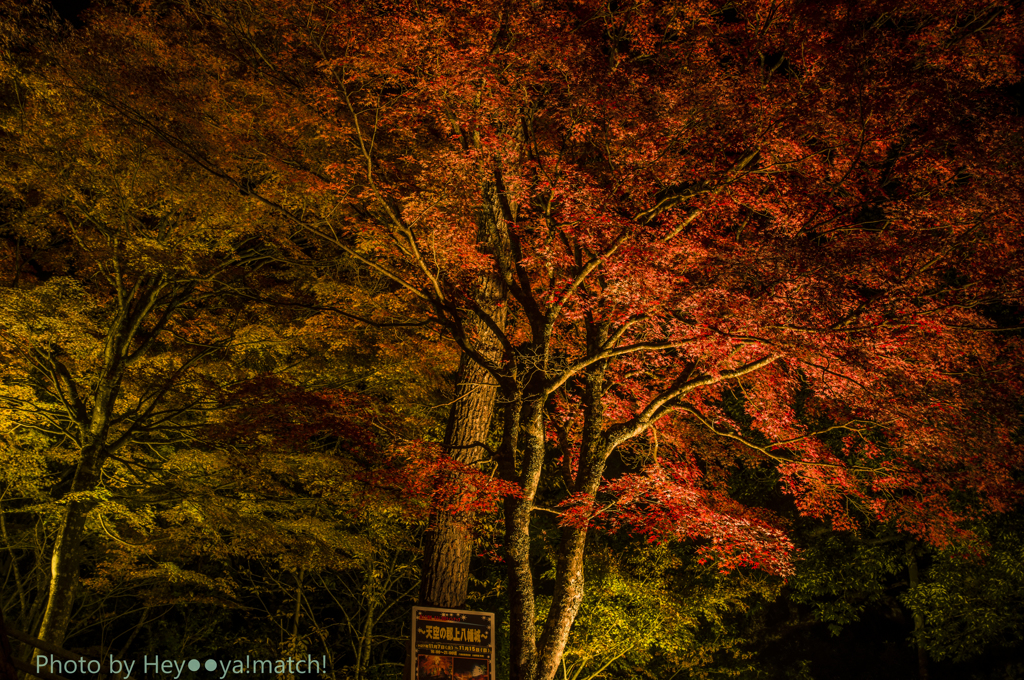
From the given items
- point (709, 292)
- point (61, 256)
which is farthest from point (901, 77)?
point (61, 256)

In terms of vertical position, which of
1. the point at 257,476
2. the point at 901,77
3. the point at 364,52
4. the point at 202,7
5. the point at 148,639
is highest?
the point at 202,7

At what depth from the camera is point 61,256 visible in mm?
11883

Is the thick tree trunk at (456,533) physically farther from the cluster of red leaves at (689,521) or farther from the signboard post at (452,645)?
the cluster of red leaves at (689,521)

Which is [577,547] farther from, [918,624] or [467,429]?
[918,624]

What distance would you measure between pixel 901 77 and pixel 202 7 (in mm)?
9181

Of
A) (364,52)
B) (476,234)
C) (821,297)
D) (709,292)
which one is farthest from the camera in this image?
(476,234)

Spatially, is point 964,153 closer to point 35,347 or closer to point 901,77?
point 901,77

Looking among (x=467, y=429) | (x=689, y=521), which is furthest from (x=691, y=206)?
(x=467, y=429)

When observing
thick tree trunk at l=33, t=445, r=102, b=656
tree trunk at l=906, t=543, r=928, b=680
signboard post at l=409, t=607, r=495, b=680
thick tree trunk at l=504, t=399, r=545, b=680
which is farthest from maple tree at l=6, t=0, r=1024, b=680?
thick tree trunk at l=33, t=445, r=102, b=656

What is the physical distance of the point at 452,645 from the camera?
18.4 ft

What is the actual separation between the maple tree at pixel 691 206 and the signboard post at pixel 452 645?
0.78m

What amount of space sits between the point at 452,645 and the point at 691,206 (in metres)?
5.08

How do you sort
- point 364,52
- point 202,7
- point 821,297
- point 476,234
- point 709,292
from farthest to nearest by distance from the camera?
point 202,7 → point 476,234 → point 364,52 → point 709,292 → point 821,297

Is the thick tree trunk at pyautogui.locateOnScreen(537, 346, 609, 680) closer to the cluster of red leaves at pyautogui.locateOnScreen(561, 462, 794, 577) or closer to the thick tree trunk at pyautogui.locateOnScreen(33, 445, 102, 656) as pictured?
the cluster of red leaves at pyautogui.locateOnScreen(561, 462, 794, 577)
